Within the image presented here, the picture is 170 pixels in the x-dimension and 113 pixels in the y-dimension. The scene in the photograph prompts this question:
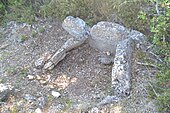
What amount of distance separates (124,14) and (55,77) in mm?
1384

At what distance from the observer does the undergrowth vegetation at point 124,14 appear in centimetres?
396

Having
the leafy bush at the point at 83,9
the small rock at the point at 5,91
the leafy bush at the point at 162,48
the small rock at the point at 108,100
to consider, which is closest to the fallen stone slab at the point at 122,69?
the small rock at the point at 108,100

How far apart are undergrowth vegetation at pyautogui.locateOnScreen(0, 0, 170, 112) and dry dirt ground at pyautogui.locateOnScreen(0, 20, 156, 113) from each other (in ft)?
0.55

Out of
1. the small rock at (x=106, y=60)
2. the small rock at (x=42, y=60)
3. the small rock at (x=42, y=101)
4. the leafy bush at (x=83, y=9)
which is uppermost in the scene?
the leafy bush at (x=83, y=9)

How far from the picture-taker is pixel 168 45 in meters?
4.20

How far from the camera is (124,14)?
4809 millimetres

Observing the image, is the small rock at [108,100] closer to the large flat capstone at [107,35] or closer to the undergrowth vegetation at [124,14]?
the undergrowth vegetation at [124,14]

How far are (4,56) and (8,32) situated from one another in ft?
1.97

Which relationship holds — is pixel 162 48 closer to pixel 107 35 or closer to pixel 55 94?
pixel 107 35

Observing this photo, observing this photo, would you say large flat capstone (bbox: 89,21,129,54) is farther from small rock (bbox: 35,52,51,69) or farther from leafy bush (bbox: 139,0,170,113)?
small rock (bbox: 35,52,51,69)

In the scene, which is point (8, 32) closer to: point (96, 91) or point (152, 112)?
point (96, 91)

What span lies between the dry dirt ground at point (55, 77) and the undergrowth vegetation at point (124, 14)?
0.17m

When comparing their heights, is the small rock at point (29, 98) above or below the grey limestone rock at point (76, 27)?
below

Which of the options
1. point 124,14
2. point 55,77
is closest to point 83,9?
point 124,14
